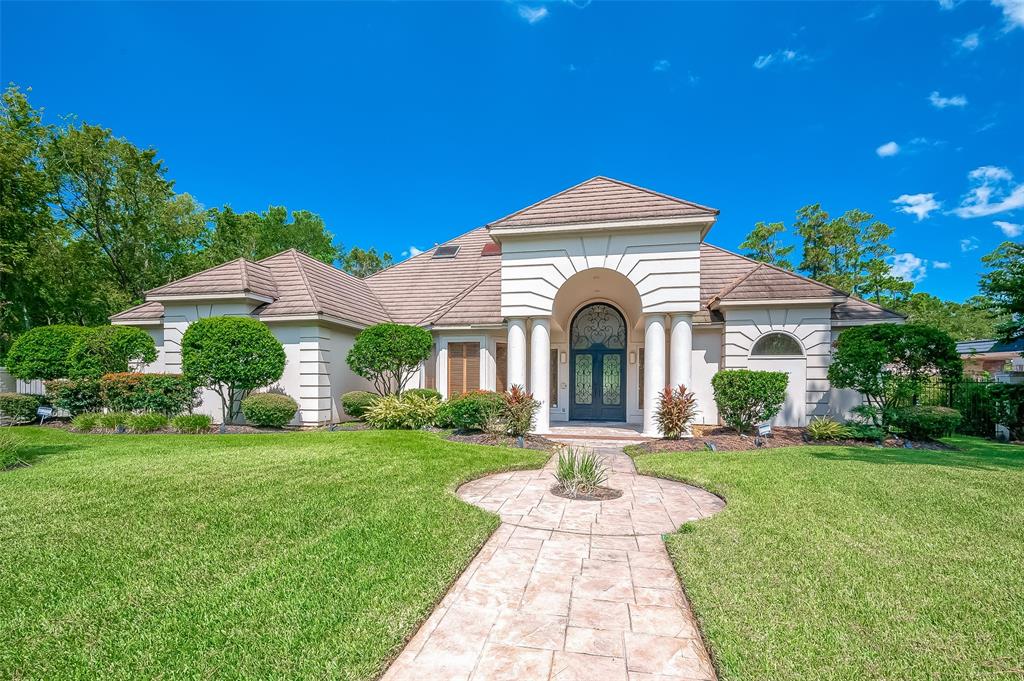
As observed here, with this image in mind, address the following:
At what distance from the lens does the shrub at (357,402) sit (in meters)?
13.2

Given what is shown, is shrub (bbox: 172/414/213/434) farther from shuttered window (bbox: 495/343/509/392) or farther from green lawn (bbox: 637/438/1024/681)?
green lawn (bbox: 637/438/1024/681)

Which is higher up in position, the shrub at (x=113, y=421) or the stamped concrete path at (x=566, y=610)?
the shrub at (x=113, y=421)

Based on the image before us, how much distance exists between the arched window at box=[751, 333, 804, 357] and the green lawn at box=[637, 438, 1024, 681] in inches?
219

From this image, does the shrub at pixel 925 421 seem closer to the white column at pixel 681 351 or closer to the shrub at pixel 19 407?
the white column at pixel 681 351

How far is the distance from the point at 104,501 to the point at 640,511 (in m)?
6.34

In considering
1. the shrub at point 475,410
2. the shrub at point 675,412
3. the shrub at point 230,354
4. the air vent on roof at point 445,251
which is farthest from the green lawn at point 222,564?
the air vent on roof at point 445,251

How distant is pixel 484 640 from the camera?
2807 mm

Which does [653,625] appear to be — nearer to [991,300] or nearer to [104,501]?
[104,501]

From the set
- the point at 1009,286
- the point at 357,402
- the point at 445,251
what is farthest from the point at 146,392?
the point at 1009,286

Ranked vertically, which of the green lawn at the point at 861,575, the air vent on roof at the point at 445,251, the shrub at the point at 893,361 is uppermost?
the air vent on roof at the point at 445,251

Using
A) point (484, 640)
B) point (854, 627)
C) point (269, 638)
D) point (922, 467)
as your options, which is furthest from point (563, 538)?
point (922, 467)

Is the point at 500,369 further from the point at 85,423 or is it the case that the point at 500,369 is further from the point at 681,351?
the point at 85,423

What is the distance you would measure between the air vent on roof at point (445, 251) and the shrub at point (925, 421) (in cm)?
1579

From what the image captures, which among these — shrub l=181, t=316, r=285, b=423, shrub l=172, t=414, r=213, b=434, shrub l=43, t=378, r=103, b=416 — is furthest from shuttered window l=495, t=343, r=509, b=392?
shrub l=43, t=378, r=103, b=416
